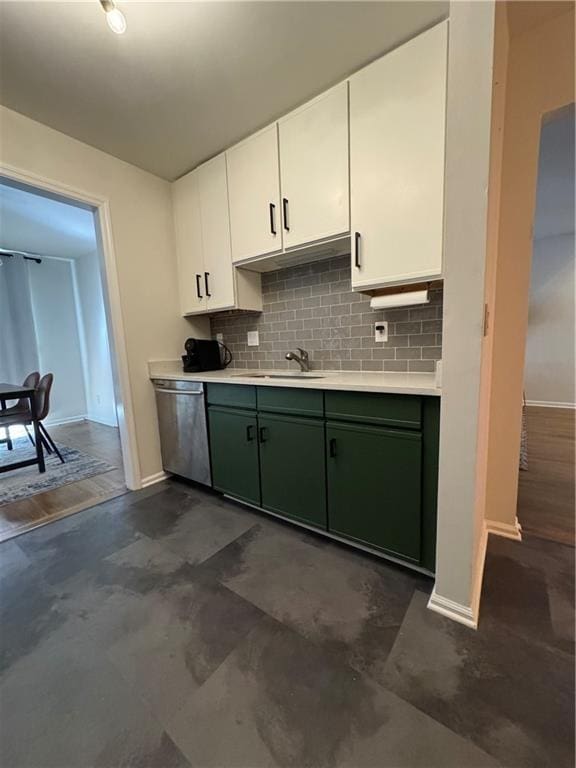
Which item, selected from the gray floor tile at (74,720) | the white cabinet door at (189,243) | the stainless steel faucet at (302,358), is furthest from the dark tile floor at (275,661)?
the white cabinet door at (189,243)

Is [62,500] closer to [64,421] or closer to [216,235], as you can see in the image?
[216,235]

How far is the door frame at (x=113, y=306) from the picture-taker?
2.15 m

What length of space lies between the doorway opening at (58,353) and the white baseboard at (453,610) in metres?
2.28

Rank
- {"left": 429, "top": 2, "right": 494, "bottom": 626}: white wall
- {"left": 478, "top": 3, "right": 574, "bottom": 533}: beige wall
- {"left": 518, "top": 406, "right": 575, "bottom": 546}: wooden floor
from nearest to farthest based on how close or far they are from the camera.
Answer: {"left": 429, "top": 2, "right": 494, "bottom": 626}: white wall < {"left": 478, "top": 3, "right": 574, "bottom": 533}: beige wall < {"left": 518, "top": 406, "right": 575, "bottom": 546}: wooden floor

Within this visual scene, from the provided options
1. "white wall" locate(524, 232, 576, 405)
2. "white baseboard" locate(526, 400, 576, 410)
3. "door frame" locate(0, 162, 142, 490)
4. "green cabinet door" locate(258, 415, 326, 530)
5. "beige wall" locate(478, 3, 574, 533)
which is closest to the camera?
"beige wall" locate(478, 3, 574, 533)

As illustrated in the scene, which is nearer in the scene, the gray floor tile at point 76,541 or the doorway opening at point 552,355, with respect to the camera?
the gray floor tile at point 76,541

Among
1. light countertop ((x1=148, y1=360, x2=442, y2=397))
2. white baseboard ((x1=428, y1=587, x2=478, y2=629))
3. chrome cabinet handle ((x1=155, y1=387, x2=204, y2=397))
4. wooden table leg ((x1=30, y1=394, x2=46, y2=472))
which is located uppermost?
light countertop ((x1=148, y1=360, x2=442, y2=397))

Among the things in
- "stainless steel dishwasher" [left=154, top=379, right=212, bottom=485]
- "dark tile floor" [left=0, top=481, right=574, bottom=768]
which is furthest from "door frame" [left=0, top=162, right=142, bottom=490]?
"dark tile floor" [left=0, top=481, right=574, bottom=768]

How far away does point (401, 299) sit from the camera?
1729 millimetres

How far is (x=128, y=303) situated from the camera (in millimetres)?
2473

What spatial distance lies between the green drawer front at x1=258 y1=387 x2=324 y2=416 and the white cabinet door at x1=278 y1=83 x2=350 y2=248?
0.92m

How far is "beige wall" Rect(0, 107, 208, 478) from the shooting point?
2088mm

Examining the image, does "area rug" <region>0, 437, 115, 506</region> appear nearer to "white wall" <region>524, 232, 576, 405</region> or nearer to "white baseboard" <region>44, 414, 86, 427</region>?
"white baseboard" <region>44, 414, 86, 427</region>

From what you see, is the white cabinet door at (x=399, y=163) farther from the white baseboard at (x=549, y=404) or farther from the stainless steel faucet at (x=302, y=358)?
the white baseboard at (x=549, y=404)
